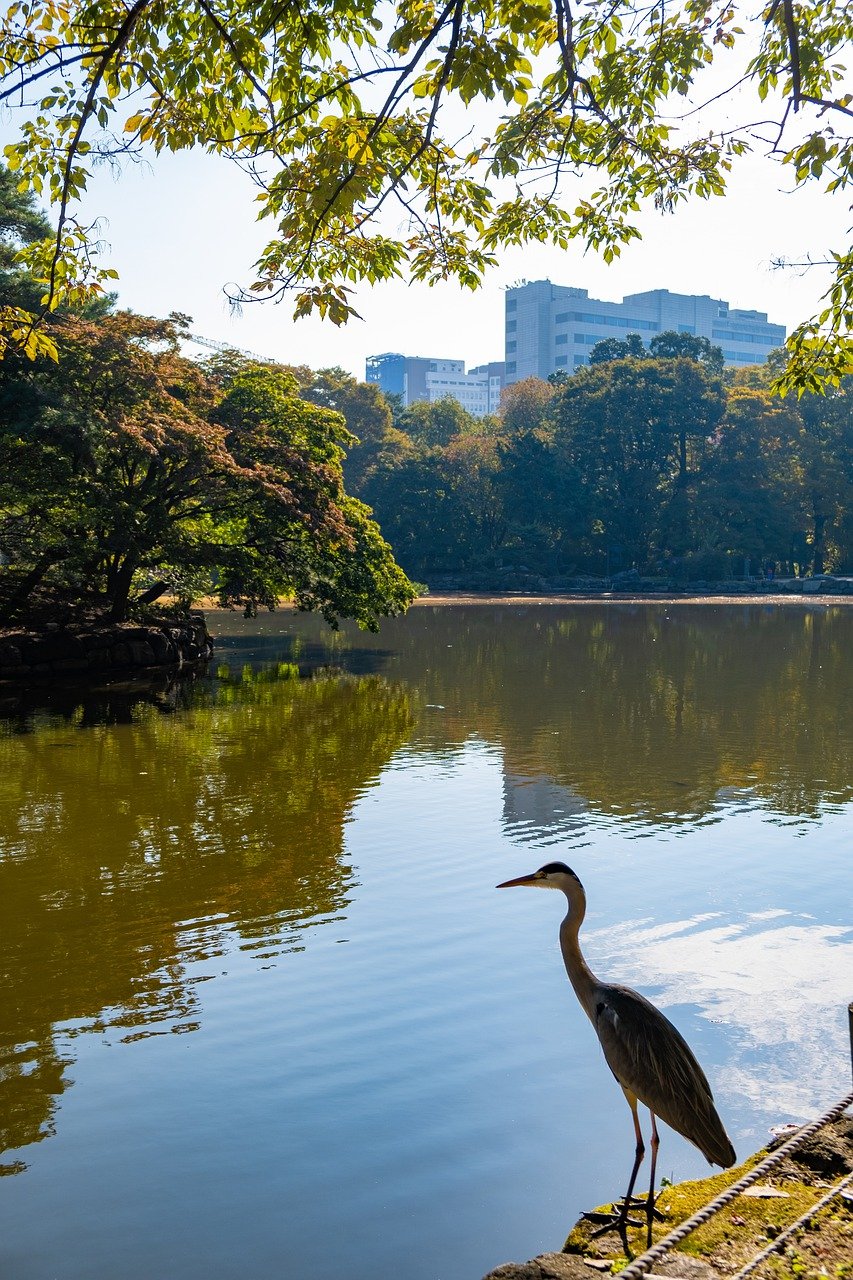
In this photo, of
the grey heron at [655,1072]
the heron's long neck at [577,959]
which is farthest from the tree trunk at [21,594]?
the grey heron at [655,1072]

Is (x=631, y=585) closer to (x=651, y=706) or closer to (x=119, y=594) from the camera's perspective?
(x=119, y=594)

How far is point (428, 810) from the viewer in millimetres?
11109

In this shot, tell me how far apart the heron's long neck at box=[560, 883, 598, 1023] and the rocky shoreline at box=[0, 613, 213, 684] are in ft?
54.1

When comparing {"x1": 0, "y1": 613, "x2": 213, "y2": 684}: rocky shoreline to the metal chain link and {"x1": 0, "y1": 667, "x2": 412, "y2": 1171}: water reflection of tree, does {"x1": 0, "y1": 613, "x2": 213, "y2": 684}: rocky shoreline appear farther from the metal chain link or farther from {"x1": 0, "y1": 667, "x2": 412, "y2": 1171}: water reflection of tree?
the metal chain link

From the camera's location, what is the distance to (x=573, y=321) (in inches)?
4675

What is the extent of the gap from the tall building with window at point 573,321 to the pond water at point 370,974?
105997 millimetres

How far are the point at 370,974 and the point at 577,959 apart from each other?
271 cm

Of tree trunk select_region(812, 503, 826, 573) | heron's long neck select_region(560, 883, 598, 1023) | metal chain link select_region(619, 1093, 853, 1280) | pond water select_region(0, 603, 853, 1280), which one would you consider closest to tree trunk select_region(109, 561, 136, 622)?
pond water select_region(0, 603, 853, 1280)

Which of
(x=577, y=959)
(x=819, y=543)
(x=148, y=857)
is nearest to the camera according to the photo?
(x=577, y=959)

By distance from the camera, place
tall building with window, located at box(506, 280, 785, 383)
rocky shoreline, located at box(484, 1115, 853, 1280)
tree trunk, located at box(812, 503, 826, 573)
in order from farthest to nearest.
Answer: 1. tall building with window, located at box(506, 280, 785, 383)
2. tree trunk, located at box(812, 503, 826, 573)
3. rocky shoreline, located at box(484, 1115, 853, 1280)

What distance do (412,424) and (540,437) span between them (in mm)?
15674

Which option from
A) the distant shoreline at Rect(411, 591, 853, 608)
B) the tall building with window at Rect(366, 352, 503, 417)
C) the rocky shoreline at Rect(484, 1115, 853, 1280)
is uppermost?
the tall building with window at Rect(366, 352, 503, 417)

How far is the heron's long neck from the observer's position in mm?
4242

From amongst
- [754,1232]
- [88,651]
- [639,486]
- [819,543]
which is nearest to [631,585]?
[639,486]
